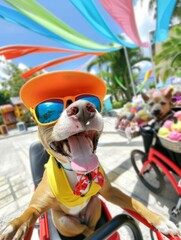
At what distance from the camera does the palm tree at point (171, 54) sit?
13947mm

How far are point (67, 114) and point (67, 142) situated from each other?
16 cm

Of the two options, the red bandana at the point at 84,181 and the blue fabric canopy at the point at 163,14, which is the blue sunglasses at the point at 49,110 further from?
the blue fabric canopy at the point at 163,14

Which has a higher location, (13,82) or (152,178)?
(13,82)

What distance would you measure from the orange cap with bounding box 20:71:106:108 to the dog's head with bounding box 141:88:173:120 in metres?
1.24

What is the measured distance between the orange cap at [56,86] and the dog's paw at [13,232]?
1.85 ft

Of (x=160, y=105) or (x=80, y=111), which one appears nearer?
(x=80, y=111)

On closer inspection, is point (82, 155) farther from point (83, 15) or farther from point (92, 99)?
point (83, 15)

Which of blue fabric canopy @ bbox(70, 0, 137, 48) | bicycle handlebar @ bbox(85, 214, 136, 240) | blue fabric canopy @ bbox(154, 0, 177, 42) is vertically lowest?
bicycle handlebar @ bbox(85, 214, 136, 240)

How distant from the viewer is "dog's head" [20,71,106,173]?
A: 2.76 ft

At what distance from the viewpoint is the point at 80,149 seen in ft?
2.96

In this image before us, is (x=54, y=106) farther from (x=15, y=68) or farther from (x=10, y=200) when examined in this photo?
(x=15, y=68)

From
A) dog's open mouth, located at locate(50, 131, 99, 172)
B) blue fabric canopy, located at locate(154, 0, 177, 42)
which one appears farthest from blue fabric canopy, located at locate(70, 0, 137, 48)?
dog's open mouth, located at locate(50, 131, 99, 172)

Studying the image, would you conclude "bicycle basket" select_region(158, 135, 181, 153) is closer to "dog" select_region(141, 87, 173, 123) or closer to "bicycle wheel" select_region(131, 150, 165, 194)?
"dog" select_region(141, 87, 173, 123)

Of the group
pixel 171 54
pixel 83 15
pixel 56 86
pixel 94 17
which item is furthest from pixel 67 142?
pixel 171 54
